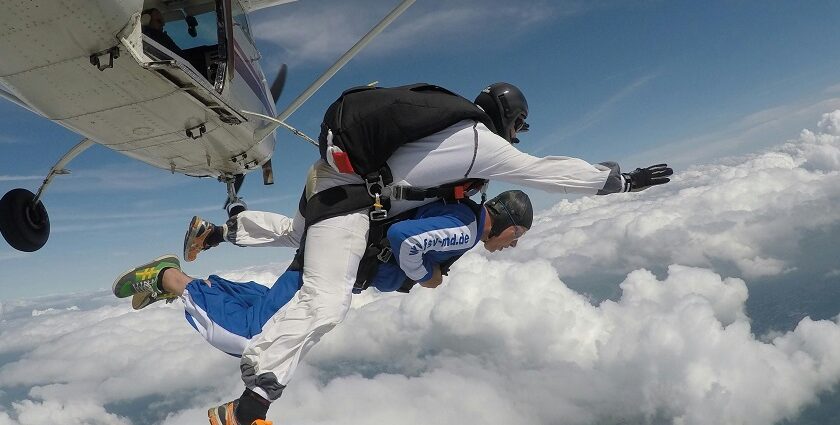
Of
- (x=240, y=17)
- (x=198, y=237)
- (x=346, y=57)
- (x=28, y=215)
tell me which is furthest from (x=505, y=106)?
(x=28, y=215)

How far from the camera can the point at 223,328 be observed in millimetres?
2449

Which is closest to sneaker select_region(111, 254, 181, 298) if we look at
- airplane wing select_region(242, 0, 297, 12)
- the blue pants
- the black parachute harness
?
the blue pants

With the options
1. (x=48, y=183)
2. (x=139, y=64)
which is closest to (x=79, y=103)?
(x=139, y=64)

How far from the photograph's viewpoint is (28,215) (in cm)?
654

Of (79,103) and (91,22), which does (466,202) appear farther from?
(79,103)

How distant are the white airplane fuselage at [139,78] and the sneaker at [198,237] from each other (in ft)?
7.23

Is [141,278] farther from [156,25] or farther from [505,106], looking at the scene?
[156,25]

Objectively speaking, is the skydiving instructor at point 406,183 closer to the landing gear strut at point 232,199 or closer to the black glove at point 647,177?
the black glove at point 647,177

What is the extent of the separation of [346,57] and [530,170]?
5714 mm

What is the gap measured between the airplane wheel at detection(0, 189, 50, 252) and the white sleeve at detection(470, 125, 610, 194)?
278 inches

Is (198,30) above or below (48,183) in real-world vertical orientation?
above

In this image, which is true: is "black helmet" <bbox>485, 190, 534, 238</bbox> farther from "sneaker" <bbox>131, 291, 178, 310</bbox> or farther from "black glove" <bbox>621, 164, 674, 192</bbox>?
"sneaker" <bbox>131, 291, 178, 310</bbox>

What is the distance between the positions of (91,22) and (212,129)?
2.42m

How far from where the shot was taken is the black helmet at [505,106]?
291cm
